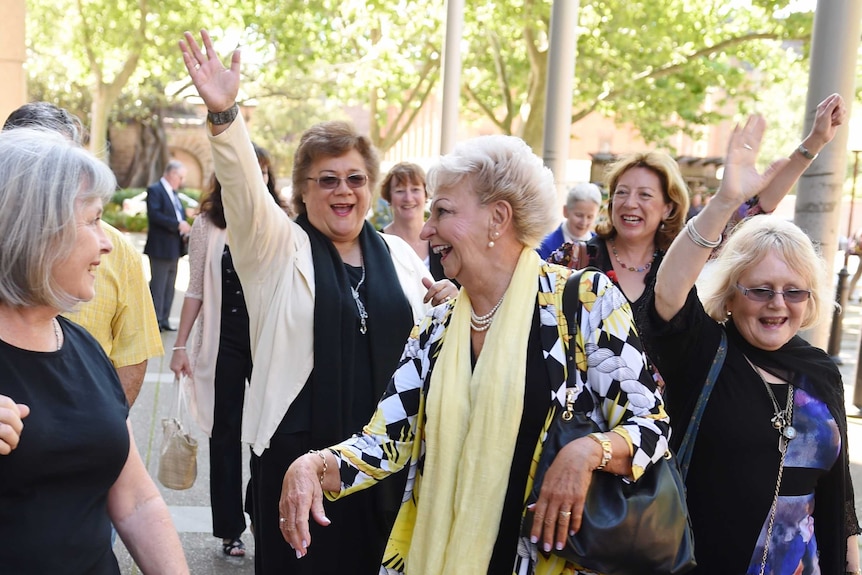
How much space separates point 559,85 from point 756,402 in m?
6.12

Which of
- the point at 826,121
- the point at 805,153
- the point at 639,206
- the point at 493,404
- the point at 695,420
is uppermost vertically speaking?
the point at 826,121

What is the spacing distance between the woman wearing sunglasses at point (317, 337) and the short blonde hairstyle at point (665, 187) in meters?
1.53

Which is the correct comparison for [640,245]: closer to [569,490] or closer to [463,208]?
[463,208]

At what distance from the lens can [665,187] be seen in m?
4.69

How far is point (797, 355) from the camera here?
3.00 meters

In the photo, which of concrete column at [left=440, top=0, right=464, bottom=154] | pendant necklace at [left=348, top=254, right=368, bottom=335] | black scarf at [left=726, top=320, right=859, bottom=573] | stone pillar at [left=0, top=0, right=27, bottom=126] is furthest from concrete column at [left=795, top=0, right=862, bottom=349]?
concrete column at [left=440, top=0, right=464, bottom=154]

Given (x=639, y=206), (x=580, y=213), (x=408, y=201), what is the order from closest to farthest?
1. (x=639, y=206)
2. (x=408, y=201)
3. (x=580, y=213)

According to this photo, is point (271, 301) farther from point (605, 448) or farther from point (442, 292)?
point (605, 448)

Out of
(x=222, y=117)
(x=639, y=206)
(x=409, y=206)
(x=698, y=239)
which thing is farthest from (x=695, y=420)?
(x=409, y=206)

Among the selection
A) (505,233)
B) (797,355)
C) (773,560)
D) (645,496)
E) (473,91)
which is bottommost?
(773,560)

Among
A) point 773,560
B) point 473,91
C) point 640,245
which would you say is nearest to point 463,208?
point 773,560

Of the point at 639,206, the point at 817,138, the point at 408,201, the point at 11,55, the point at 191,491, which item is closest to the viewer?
the point at 817,138

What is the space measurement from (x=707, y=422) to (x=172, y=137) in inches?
1916

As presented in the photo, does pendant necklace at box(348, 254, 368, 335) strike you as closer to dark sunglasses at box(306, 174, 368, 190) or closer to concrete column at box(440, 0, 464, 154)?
dark sunglasses at box(306, 174, 368, 190)
